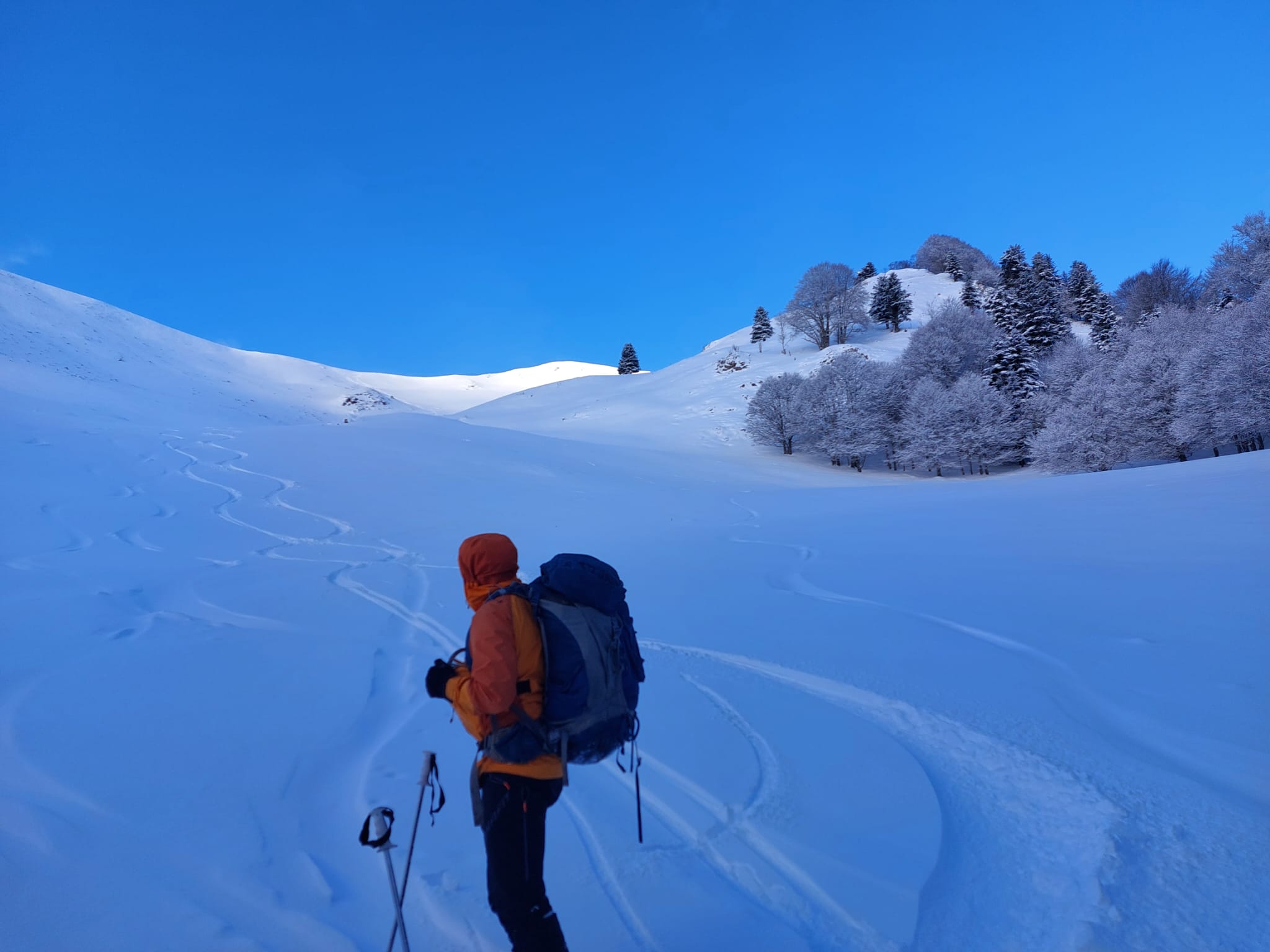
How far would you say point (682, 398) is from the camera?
Answer: 46.6 metres

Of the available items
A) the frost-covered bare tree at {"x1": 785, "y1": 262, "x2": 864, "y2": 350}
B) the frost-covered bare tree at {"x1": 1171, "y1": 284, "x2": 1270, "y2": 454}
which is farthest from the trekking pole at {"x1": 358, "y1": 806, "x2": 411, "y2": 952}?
the frost-covered bare tree at {"x1": 785, "y1": 262, "x2": 864, "y2": 350}

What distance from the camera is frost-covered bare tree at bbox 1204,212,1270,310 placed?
27250 millimetres

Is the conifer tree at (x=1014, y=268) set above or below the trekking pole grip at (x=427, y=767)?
above

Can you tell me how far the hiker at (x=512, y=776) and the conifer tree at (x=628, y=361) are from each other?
69.5 metres

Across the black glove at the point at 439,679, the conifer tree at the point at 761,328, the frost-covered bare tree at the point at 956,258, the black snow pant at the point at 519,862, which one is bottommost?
the black snow pant at the point at 519,862

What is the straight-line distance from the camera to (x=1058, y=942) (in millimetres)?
2355

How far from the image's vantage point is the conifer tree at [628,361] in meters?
70.6

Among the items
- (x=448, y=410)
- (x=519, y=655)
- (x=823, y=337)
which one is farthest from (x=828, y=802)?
(x=448, y=410)

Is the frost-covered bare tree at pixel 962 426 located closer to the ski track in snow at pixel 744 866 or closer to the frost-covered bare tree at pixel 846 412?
the frost-covered bare tree at pixel 846 412

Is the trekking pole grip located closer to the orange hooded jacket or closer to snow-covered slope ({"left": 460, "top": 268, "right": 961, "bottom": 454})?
the orange hooded jacket

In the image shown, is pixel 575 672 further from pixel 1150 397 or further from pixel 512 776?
pixel 1150 397

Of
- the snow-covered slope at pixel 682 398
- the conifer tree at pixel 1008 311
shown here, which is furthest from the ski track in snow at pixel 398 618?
the conifer tree at pixel 1008 311

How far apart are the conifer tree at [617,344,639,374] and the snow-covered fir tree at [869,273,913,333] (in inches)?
1016

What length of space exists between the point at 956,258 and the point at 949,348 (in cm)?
Result: 4062
